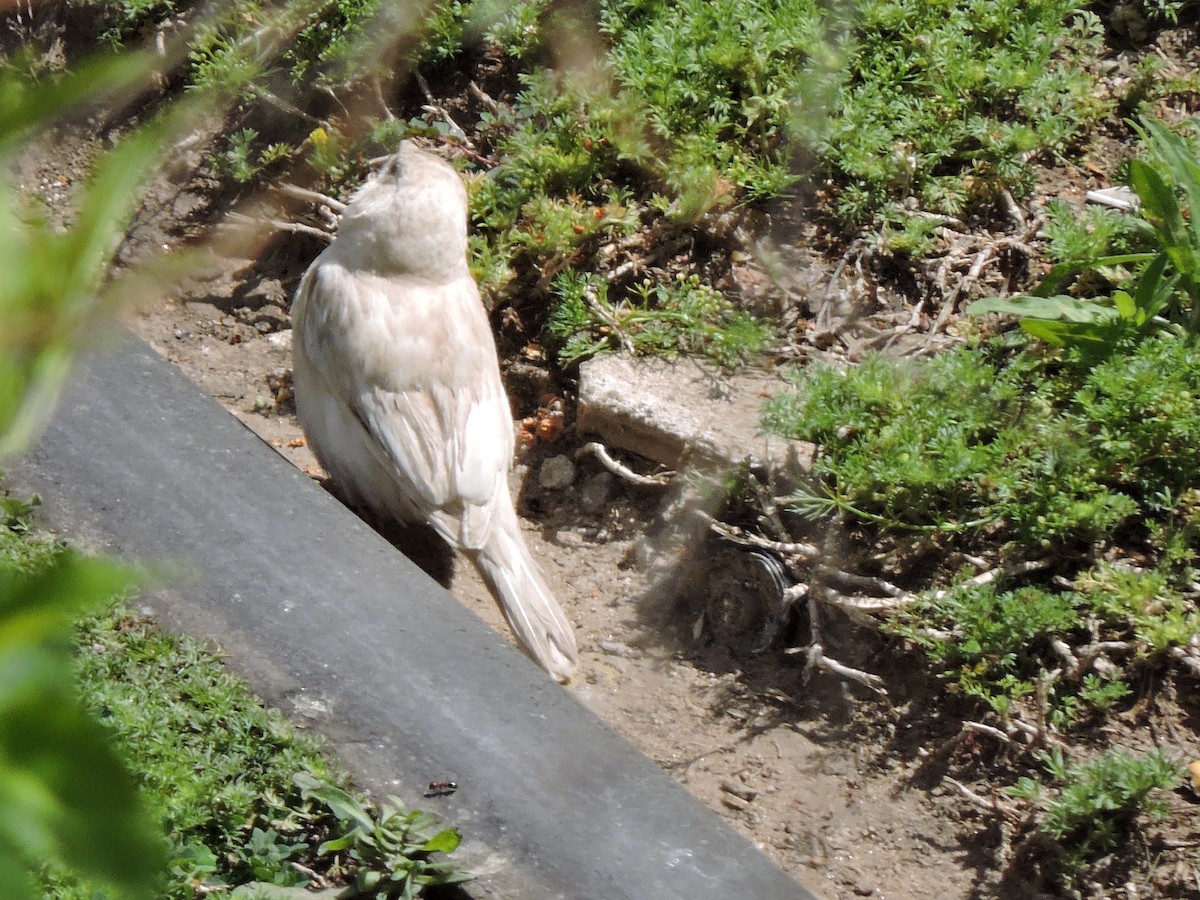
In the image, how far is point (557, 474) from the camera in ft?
16.0

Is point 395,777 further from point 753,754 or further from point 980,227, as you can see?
point 980,227

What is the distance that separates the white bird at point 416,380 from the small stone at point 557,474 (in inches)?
13.6

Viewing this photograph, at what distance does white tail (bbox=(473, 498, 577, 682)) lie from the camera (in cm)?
402

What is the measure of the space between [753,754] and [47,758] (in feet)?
10.7

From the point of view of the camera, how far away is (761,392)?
460cm

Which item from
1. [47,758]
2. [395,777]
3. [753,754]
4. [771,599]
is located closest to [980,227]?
[771,599]

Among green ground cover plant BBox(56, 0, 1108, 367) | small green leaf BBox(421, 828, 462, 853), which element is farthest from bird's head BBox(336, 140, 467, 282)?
small green leaf BBox(421, 828, 462, 853)

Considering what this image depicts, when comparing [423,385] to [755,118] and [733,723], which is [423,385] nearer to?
[733,723]

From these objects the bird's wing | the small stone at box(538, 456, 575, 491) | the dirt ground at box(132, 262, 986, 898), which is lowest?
the dirt ground at box(132, 262, 986, 898)

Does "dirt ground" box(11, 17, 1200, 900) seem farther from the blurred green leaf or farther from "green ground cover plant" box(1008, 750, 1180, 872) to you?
the blurred green leaf

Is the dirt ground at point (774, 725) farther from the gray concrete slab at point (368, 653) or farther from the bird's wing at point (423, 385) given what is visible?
the gray concrete slab at point (368, 653)

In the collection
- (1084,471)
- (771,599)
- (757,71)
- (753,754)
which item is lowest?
(753,754)

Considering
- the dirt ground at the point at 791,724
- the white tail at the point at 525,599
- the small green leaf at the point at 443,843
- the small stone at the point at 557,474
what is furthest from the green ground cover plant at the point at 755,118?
the small green leaf at the point at 443,843

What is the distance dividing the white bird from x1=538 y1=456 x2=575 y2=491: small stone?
1.13 ft
